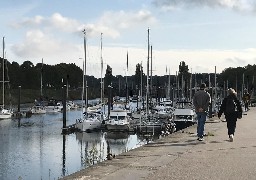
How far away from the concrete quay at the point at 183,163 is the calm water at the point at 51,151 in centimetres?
990

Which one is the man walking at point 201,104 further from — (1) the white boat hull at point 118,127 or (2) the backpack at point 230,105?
(1) the white boat hull at point 118,127

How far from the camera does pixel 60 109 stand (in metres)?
103

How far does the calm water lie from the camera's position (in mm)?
27703

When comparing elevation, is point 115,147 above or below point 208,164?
below

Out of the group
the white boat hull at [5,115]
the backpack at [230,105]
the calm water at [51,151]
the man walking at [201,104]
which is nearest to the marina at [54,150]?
the calm water at [51,151]

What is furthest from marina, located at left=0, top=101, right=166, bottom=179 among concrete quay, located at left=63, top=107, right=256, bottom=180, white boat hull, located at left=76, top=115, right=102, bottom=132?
concrete quay, located at left=63, top=107, right=256, bottom=180

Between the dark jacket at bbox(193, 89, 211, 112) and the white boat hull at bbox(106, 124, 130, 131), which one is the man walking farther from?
the white boat hull at bbox(106, 124, 130, 131)

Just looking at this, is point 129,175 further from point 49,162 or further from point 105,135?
point 105,135

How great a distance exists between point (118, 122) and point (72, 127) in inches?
219

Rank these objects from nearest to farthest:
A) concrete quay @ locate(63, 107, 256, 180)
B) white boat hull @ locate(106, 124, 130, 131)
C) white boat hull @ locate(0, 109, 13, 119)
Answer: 1. concrete quay @ locate(63, 107, 256, 180)
2. white boat hull @ locate(106, 124, 130, 131)
3. white boat hull @ locate(0, 109, 13, 119)

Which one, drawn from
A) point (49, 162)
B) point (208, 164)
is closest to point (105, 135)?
point (49, 162)

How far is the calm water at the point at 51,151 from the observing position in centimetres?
2770

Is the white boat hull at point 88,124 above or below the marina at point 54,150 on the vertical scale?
above

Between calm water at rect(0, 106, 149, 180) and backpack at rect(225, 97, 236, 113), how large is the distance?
935 centimetres
